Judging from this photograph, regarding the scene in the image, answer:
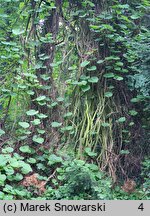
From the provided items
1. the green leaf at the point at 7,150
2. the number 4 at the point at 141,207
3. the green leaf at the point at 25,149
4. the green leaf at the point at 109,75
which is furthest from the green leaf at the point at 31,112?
the number 4 at the point at 141,207

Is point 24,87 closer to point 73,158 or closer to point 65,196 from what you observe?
point 73,158

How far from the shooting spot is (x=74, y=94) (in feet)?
11.3

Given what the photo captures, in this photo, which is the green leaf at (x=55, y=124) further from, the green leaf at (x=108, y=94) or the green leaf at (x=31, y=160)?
the green leaf at (x=108, y=94)

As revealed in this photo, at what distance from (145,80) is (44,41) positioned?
1.31 metres

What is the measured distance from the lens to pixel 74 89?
11.3 ft

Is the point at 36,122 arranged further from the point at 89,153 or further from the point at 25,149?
the point at 89,153

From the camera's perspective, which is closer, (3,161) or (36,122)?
(3,161)

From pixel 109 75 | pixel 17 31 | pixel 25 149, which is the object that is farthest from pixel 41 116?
pixel 17 31

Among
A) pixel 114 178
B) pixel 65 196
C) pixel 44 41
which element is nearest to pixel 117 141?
pixel 114 178

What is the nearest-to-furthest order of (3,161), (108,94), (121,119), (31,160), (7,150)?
(3,161) → (7,150) → (31,160) → (121,119) → (108,94)

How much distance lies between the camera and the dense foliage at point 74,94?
9.64 ft

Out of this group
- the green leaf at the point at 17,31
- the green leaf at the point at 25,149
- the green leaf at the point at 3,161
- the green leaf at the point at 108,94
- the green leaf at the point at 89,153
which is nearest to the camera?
the green leaf at the point at 3,161

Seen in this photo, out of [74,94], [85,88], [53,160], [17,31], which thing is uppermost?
[17,31]

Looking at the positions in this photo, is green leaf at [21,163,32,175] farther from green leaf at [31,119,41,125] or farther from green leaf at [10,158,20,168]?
green leaf at [31,119,41,125]
